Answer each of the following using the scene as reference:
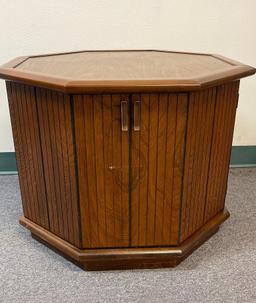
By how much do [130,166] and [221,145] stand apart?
18.2 inches

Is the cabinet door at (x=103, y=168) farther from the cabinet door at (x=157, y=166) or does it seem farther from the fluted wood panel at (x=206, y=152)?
the fluted wood panel at (x=206, y=152)

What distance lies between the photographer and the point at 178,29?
2037 millimetres

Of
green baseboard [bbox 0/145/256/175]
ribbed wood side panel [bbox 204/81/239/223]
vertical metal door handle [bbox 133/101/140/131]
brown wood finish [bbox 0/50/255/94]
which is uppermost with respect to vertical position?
brown wood finish [bbox 0/50/255/94]

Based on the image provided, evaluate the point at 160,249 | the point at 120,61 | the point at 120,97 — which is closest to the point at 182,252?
the point at 160,249

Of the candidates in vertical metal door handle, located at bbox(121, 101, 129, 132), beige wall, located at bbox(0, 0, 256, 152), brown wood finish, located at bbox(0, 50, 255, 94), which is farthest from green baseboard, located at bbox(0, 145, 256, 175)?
vertical metal door handle, located at bbox(121, 101, 129, 132)

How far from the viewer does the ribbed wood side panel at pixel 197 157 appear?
1257mm

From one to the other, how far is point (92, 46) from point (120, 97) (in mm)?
1006

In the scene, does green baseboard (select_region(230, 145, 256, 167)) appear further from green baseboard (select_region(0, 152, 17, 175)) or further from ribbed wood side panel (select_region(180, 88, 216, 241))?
green baseboard (select_region(0, 152, 17, 175))

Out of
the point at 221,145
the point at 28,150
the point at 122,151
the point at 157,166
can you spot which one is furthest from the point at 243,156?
the point at 28,150

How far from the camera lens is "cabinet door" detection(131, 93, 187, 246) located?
1.19 m

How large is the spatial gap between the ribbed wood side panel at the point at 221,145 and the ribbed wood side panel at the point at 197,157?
0.04 m

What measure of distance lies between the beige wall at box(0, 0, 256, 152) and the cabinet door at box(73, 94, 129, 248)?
99cm

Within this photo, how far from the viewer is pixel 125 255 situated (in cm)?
142

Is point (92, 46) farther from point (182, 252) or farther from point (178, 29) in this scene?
point (182, 252)
